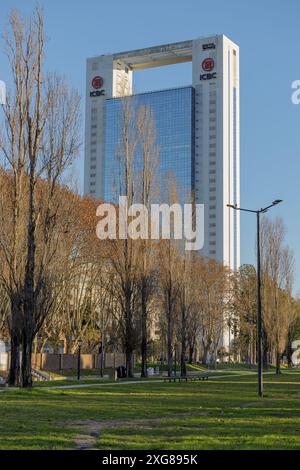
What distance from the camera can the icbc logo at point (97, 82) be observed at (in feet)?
579

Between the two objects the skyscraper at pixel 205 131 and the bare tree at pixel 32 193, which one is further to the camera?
the skyscraper at pixel 205 131

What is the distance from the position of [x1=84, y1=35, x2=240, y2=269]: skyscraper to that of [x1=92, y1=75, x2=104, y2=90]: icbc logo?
8534mm

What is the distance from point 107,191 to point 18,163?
433 feet

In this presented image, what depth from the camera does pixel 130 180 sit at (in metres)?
48.9

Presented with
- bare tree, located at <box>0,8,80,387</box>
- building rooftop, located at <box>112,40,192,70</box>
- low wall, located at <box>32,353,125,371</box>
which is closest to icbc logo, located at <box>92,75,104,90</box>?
building rooftop, located at <box>112,40,192,70</box>

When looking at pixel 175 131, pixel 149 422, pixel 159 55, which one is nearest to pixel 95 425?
pixel 149 422

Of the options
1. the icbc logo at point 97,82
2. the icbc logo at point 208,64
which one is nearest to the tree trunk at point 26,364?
the icbc logo at point 208,64

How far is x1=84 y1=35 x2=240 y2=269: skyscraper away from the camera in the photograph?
524 feet

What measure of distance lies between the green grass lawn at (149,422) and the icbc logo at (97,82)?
6180 inches

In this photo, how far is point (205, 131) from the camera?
537ft

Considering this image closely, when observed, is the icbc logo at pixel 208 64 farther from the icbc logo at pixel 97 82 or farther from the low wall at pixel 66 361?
the low wall at pixel 66 361

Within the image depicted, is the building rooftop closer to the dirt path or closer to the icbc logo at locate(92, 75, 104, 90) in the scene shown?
the icbc logo at locate(92, 75, 104, 90)
